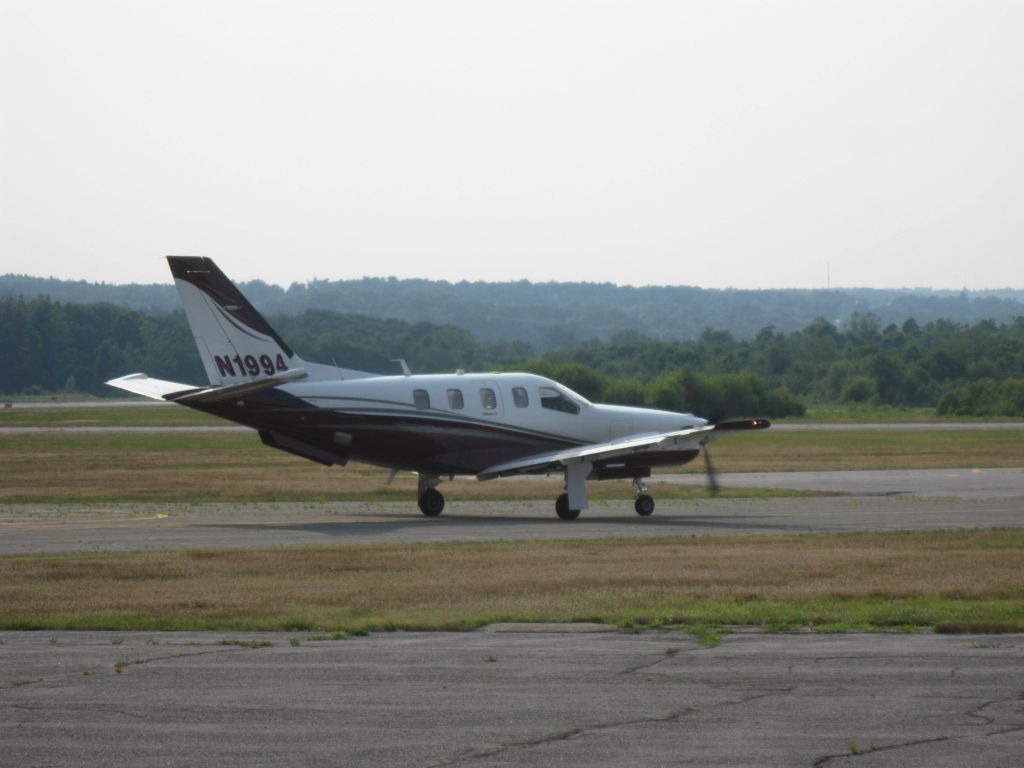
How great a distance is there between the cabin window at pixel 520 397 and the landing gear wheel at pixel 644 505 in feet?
11.0

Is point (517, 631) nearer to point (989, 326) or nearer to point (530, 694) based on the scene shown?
point (530, 694)

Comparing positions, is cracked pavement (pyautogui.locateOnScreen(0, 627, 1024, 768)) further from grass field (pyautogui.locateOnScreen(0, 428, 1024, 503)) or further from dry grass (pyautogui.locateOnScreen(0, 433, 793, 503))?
grass field (pyautogui.locateOnScreen(0, 428, 1024, 503))

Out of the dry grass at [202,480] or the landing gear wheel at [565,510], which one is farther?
the dry grass at [202,480]

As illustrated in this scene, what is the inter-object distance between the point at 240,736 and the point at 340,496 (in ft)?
95.3

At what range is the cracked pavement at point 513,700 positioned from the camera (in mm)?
10641

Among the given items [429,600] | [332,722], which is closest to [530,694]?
[332,722]

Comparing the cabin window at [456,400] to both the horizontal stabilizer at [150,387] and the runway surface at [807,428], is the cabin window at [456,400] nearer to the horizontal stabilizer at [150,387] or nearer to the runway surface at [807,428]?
the horizontal stabilizer at [150,387]

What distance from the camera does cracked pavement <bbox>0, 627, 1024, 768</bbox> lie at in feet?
34.9

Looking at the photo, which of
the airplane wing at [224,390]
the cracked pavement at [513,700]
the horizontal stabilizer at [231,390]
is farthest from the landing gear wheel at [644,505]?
the cracked pavement at [513,700]

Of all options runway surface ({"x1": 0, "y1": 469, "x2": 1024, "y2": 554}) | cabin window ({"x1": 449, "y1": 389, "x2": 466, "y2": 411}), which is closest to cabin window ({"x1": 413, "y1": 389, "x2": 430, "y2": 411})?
cabin window ({"x1": 449, "y1": 389, "x2": 466, "y2": 411})

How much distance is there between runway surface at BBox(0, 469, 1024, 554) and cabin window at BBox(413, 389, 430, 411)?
2428 millimetres

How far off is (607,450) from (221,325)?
8.68m

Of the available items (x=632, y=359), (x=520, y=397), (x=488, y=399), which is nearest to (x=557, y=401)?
(x=520, y=397)

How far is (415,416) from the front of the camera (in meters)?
33.2
